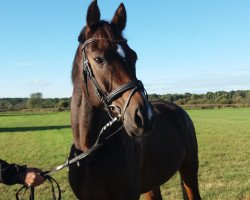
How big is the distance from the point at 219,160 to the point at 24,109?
81.9 metres

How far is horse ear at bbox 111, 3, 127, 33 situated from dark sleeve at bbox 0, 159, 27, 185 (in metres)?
1.60

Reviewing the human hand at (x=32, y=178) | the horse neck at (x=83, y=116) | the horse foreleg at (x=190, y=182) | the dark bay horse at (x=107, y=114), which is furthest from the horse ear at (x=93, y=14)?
the horse foreleg at (x=190, y=182)

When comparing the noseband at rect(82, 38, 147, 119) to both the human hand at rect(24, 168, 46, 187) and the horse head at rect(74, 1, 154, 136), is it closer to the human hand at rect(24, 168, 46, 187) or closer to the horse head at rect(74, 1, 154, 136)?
the horse head at rect(74, 1, 154, 136)

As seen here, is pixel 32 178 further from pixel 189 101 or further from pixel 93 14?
pixel 189 101

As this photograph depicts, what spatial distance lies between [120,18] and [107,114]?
95 centimetres

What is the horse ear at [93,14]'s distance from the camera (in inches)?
131

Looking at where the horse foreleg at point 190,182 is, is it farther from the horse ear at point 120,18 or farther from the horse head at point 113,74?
the horse ear at point 120,18

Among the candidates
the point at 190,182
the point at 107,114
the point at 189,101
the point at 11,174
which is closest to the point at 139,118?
the point at 107,114

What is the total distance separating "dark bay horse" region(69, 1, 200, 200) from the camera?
3059 millimetres

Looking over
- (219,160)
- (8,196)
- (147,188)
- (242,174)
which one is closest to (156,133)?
(147,188)

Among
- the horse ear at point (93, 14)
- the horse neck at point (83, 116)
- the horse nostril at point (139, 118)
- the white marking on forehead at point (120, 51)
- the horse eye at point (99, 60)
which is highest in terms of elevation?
the horse ear at point (93, 14)

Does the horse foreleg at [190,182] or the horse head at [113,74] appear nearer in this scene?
the horse head at [113,74]

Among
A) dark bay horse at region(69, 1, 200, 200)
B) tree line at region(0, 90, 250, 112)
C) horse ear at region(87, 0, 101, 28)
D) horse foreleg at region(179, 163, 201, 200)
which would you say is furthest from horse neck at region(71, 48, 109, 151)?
tree line at region(0, 90, 250, 112)

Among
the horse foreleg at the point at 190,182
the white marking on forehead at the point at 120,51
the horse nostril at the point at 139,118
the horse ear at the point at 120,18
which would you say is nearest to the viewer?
the horse nostril at the point at 139,118
